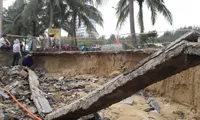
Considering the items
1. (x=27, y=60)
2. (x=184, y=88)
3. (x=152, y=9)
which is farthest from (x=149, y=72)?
(x=152, y=9)

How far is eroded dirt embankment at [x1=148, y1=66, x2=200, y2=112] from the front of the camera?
9070mm

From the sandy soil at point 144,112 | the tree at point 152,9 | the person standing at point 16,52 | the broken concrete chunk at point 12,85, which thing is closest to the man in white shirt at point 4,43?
the person standing at point 16,52

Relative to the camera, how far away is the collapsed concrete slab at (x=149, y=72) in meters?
3.77

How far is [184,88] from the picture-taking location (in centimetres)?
959

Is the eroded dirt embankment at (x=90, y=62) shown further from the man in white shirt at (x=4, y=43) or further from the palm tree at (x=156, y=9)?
the palm tree at (x=156, y=9)

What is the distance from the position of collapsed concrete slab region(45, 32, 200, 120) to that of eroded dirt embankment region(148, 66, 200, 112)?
493 cm

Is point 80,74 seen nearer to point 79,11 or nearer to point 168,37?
point 168,37

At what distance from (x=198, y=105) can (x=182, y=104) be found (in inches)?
28.3

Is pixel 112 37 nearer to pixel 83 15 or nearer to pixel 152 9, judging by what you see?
pixel 152 9

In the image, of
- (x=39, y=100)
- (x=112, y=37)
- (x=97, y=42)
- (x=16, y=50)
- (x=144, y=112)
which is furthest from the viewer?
(x=97, y=42)

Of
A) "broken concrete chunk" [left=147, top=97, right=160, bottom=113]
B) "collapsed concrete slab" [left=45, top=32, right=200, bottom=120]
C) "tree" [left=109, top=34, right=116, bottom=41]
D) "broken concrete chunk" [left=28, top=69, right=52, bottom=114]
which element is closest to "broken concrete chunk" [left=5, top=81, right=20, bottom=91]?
"broken concrete chunk" [left=28, top=69, right=52, bottom=114]

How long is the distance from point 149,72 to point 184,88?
592 centimetres

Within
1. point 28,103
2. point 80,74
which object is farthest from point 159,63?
point 80,74

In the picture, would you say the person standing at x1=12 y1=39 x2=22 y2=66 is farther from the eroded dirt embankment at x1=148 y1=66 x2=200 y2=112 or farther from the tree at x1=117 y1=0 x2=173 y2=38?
the tree at x1=117 y1=0 x2=173 y2=38
